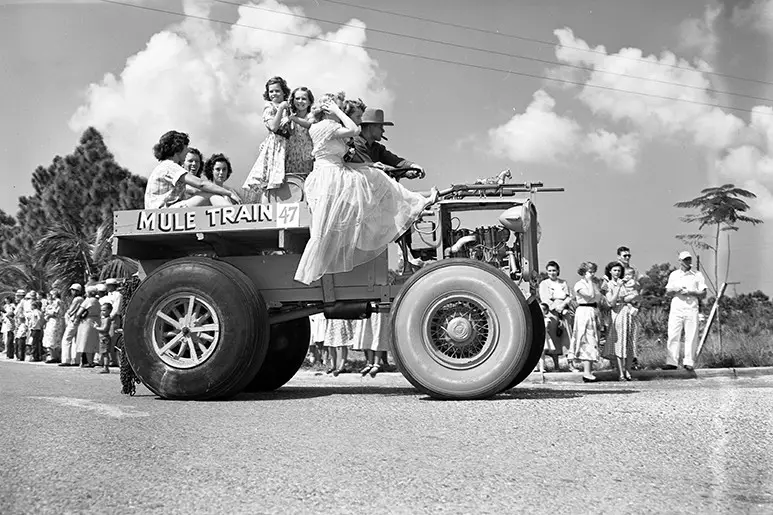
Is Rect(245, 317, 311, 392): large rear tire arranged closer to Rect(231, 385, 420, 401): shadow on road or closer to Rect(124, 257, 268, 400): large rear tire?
Rect(231, 385, 420, 401): shadow on road

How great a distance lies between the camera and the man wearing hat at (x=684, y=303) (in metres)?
12.6

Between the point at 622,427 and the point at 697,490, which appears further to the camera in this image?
the point at 622,427

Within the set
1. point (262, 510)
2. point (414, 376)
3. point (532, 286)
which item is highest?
point (532, 286)

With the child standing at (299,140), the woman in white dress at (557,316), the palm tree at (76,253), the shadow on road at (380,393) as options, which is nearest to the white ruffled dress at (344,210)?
the child standing at (299,140)

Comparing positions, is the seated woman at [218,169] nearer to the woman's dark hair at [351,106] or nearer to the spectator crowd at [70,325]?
the woman's dark hair at [351,106]

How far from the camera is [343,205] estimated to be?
8094 mm

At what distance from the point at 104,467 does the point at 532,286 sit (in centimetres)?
470

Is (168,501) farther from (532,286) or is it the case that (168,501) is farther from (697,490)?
(532,286)

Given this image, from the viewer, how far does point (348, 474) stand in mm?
4516

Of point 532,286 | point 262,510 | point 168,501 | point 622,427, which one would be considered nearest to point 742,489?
point 622,427

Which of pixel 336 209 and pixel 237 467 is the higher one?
pixel 336 209

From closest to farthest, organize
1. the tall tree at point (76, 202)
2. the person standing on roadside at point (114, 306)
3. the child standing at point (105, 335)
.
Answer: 1. the tall tree at point (76, 202)
2. the child standing at point (105, 335)
3. the person standing on roadside at point (114, 306)

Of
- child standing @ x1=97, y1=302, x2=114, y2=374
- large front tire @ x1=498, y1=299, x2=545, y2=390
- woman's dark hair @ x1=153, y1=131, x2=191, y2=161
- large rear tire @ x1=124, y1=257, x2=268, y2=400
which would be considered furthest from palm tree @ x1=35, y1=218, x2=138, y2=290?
large front tire @ x1=498, y1=299, x2=545, y2=390

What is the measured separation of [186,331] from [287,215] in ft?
4.28
